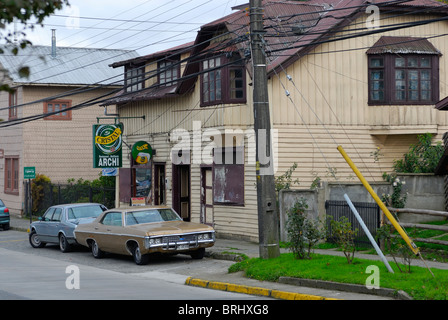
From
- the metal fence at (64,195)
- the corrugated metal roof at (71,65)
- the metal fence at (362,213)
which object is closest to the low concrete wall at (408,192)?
the metal fence at (362,213)

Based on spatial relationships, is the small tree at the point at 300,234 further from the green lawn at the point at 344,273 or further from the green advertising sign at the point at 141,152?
the green advertising sign at the point at 141,152

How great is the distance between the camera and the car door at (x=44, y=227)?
2291 centimetres

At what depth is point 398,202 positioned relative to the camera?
1898 centimetres

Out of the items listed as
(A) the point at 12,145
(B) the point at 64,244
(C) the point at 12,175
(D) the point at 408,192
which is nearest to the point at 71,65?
(A) the point at 12,145

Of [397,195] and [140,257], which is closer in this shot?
[140,257]

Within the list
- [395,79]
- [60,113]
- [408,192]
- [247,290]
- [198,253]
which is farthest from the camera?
[60,113]

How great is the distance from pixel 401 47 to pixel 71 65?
23.4 m

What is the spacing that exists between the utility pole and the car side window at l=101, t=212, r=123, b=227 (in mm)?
5081

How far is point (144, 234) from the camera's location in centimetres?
1753

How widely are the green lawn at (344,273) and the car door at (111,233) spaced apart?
422cm

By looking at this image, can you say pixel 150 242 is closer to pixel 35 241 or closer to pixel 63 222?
pixel 63 222

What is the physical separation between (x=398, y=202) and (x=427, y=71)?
5.38 metres

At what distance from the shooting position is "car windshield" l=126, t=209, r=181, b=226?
61.8ft
